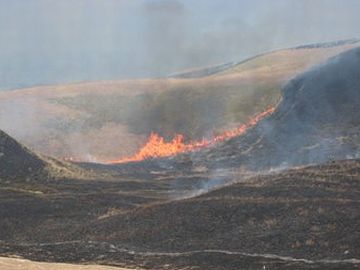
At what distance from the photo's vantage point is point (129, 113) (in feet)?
583

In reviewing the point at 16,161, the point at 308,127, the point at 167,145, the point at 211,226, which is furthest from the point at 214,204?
the point at 167,145

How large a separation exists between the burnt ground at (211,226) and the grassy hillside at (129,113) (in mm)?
80917

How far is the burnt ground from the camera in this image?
127 ft

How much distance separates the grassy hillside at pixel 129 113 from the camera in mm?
154875

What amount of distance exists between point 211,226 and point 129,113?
13128 centimetres

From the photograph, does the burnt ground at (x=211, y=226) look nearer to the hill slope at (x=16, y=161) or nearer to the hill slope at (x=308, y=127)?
the hill slope at (x=16, y=161)

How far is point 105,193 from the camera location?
73625 mm

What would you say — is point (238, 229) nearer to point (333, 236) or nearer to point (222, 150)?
point (333, 236)

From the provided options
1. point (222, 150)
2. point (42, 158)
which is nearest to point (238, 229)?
point (42, 158)

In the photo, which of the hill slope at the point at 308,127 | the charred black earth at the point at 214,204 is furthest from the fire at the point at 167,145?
the charred black earth at the point at 214,204

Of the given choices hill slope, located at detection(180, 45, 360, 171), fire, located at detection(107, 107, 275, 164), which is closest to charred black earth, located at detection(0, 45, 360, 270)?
hill slope, located at detection(180, 45, 360, 171)

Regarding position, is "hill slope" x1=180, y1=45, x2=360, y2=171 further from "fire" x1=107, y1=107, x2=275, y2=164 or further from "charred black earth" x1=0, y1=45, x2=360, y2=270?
"fire" x1=107, y1=107, x2=275, y2=164

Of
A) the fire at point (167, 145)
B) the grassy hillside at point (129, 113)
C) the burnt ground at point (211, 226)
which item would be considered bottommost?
the burnt ground at point (211, 226)

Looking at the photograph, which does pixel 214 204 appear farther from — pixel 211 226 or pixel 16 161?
pixel 16 161
